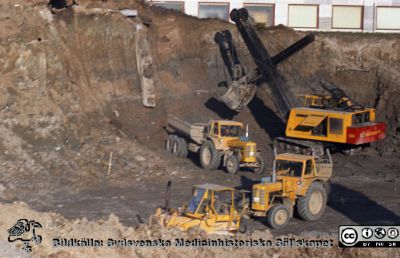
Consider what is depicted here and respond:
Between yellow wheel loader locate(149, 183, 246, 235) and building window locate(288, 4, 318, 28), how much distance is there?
1138 inches

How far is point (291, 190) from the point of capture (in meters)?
25.2

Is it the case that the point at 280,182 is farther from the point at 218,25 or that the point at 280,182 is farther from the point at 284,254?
the point at 218,25

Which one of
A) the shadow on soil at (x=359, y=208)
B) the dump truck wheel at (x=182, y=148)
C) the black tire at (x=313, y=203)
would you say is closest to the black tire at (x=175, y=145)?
the dump truck wheel at (x=182, y=148)

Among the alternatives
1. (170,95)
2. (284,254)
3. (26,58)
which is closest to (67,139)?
(26,58)

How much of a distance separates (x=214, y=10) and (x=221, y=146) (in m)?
18.4

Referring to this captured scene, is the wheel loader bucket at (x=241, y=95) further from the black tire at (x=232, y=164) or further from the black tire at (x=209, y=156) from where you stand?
the black tire at (x=232, y=164)

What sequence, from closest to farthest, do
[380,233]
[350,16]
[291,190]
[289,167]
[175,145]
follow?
1. [380,233]
2. [291,190]
3. [289,167]
4. [175,145]
5. [350,16]

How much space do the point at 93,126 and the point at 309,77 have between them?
567 inches

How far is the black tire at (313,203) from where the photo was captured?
25656 millimetres

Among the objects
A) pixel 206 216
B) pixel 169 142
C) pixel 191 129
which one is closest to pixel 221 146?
pixel 191 129

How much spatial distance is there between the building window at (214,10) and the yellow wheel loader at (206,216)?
2807 centimetres

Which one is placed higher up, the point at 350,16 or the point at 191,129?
the point at 350,16

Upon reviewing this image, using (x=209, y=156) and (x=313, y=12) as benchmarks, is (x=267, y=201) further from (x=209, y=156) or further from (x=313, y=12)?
(x=313, y=12)

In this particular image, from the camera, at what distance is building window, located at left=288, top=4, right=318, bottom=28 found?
5106 centimetres
